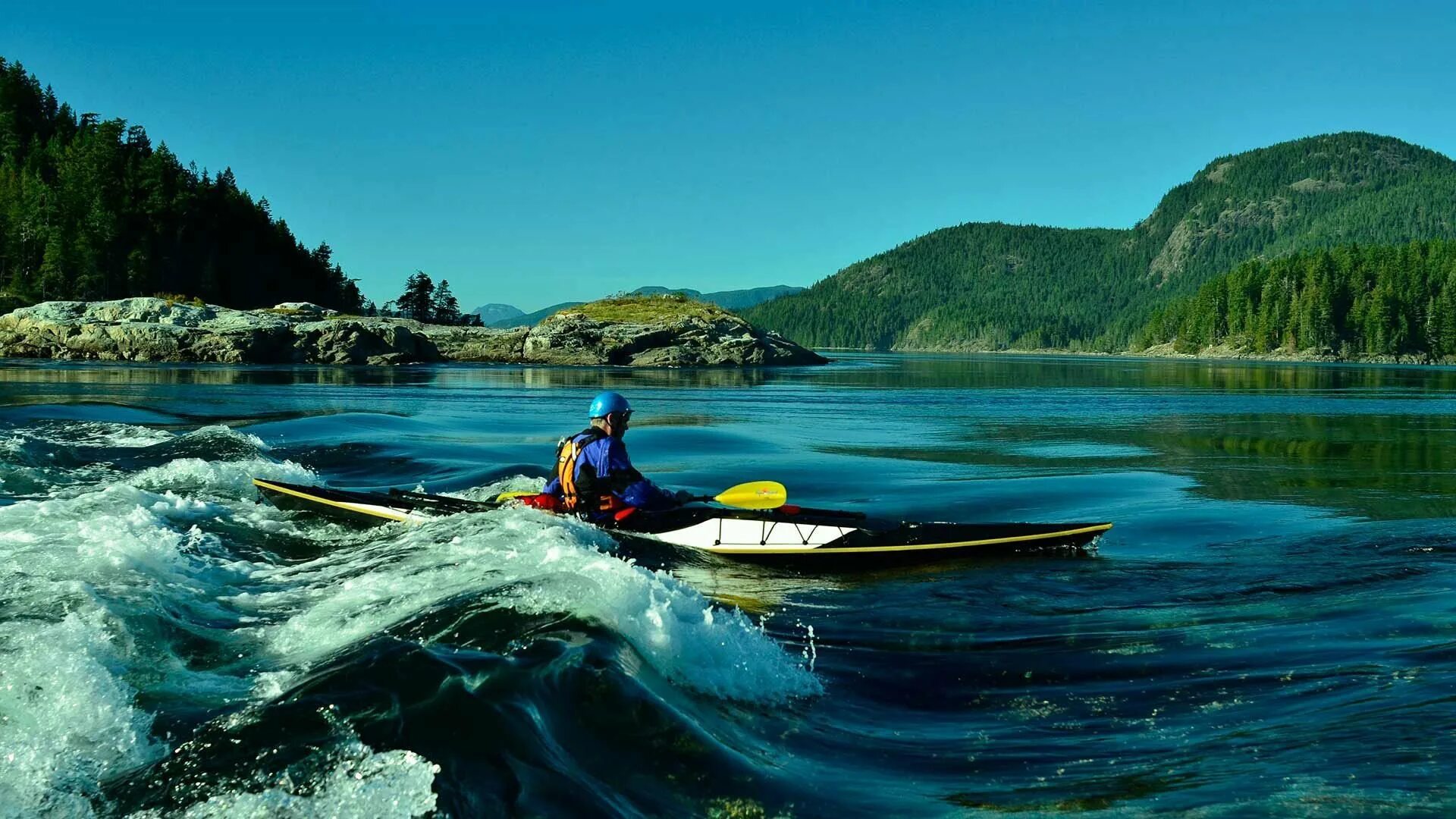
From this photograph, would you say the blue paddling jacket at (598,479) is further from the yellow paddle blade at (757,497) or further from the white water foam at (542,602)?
the white water foam at (542,602)

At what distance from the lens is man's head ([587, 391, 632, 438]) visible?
41.0 ft

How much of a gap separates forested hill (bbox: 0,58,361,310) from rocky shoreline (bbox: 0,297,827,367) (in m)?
17.3

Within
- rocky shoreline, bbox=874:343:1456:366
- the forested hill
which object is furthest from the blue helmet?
rocky shoreline, bbox=874:343:1456:366

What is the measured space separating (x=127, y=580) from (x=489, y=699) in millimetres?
4698

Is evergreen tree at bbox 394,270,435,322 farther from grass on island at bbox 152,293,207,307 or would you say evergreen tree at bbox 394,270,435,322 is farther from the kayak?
the kayak

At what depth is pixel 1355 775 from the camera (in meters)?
5.31

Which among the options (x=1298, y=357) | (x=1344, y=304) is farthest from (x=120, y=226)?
(x=1344, y=304)

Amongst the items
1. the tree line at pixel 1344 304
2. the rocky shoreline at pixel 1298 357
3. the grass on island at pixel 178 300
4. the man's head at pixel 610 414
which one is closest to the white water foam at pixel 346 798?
the man's head at pixel 610 414

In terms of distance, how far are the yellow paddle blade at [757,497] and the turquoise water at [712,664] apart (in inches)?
39.3

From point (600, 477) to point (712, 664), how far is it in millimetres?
5959

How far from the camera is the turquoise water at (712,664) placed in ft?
16.8

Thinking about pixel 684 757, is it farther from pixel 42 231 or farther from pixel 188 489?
pixel 42 231

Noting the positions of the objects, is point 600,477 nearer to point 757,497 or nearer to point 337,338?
point 757,497

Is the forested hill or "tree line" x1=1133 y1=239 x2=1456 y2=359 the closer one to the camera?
the forested hill
